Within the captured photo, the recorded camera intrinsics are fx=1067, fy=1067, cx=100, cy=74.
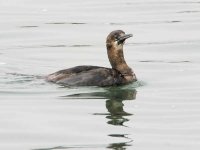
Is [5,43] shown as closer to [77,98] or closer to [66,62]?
[66,62]

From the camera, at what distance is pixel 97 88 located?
1883 cm

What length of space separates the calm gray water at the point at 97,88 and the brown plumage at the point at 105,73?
0.19 meters

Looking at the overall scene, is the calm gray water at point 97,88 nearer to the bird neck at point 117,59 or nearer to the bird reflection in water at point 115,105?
the bird reflection in water at point 115,105

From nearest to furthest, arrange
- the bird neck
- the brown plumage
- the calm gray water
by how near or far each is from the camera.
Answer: the calm gray water < the brown plumage < the bird neck

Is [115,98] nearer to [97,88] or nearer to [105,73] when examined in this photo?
[97,88]

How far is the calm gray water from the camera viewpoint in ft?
48.8

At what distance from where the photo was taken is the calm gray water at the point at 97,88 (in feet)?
48.8

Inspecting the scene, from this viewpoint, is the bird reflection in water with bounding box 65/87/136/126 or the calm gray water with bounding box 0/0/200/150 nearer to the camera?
the calm gray water with bounding box 0/0/200/150

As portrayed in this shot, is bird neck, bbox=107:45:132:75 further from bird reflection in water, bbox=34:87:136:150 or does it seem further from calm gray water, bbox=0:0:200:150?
bird reflection in water, bbox=34:87:136:150

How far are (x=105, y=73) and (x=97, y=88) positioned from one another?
363mm

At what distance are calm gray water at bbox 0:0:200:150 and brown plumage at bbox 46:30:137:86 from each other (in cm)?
19

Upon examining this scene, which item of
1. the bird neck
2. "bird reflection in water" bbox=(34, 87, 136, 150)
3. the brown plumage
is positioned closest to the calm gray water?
"bird reflection in water" bbox=(34, 87, 136, 150)

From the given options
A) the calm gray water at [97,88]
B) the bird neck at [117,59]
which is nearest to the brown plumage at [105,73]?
the bird neck at [117,59]

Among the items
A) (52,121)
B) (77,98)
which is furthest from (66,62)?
(52,121)
